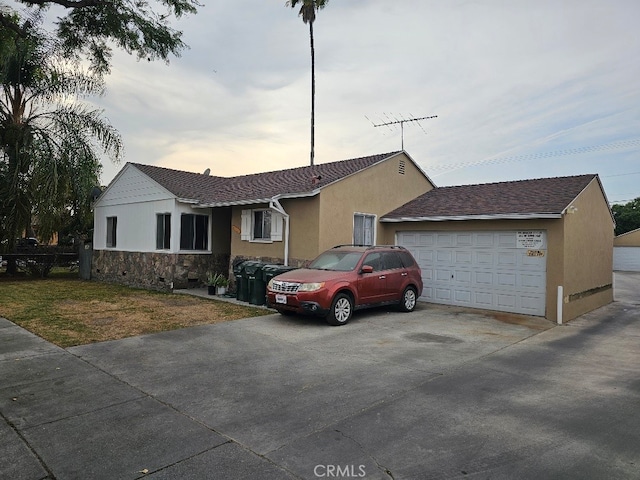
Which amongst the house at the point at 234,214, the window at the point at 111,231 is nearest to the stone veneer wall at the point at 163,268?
the house at the point at 234,214

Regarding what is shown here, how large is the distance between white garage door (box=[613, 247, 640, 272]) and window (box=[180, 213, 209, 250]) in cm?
3484

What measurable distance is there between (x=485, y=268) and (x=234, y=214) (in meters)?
8.43

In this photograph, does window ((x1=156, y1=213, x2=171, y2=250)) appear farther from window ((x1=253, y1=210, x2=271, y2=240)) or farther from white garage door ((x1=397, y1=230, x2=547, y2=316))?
white garage door ((x1=397, y1=230, x2=547, y2=316))

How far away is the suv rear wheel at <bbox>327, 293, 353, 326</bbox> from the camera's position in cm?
912

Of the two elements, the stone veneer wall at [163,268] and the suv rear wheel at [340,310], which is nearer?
the suv rear wheel at [340,310]

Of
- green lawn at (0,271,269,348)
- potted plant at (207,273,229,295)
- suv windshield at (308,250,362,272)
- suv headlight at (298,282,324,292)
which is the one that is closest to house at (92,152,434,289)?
potted plant at (207,273,229,295)

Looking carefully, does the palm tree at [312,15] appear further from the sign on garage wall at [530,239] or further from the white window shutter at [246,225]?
the sign on garage wall at [530,239]

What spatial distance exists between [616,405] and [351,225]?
354 inches

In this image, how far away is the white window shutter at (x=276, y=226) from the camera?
43.6 feet

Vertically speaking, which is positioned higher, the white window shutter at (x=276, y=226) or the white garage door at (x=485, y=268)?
the white window shutter at (x=276, y=226)

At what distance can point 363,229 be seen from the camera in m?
13.8

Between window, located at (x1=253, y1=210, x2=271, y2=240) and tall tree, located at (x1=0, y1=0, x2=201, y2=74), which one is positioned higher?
tall tree, located at (x1=0, y1=0, x2=201, y2=74)

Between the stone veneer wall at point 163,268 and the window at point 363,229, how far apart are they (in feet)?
18.8

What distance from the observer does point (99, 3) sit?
22.7ft
